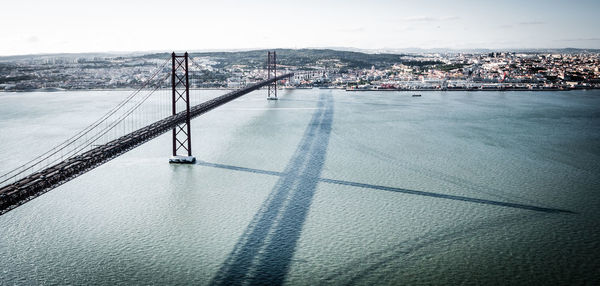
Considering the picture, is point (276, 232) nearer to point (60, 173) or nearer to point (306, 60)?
point (60, 173)

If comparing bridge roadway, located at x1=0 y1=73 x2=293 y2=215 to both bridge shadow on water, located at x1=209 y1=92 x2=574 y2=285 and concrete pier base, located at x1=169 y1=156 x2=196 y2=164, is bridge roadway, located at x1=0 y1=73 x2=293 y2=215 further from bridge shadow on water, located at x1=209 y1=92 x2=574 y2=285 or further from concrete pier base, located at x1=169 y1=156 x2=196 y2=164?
bridge shadow on water, located at x1=209 y1=92 x2=574 y2=285

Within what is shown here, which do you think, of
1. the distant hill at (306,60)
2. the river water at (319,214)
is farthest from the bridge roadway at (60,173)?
the distant hill at (306,60)

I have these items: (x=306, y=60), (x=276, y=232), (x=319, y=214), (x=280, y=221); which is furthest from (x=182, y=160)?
(x=306, y=60)

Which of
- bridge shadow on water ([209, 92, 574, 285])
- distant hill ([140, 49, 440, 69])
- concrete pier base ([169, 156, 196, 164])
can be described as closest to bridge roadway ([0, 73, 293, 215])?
concrete pier base ([169, 156, 196, 164])

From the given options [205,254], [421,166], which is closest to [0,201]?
[205,254]

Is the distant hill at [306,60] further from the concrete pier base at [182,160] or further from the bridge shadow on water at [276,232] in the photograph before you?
the bridge shadow on water at [276,232]
